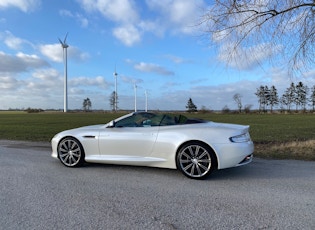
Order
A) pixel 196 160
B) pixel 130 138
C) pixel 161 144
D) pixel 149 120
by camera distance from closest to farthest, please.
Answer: pixel 196 160 < pixel 161 144 < pixel 130 138 < pixel 149 120

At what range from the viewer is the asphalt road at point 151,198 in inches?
136

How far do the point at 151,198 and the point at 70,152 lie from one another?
113 inches

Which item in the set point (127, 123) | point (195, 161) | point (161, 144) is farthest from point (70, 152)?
point (195, 161)

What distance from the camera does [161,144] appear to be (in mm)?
5734

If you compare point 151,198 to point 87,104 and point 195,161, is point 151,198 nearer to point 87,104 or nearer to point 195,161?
point 195,161

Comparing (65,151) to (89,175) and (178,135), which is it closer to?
(89,175)

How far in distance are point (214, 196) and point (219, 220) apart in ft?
3.12

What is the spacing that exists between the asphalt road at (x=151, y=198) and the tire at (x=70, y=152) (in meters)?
0.25

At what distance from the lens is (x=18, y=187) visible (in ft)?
15.8

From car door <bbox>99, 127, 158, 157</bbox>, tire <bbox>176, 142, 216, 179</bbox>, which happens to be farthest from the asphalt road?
car door <bbox>99, 127, 158, 157</bbox>

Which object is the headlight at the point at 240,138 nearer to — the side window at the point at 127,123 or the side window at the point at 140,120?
the side window at the point at 140,120

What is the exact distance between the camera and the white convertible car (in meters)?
5.43

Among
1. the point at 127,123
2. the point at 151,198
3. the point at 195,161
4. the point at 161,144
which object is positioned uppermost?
the point at 127,123

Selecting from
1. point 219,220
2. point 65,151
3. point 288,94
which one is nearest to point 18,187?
point 65,151
